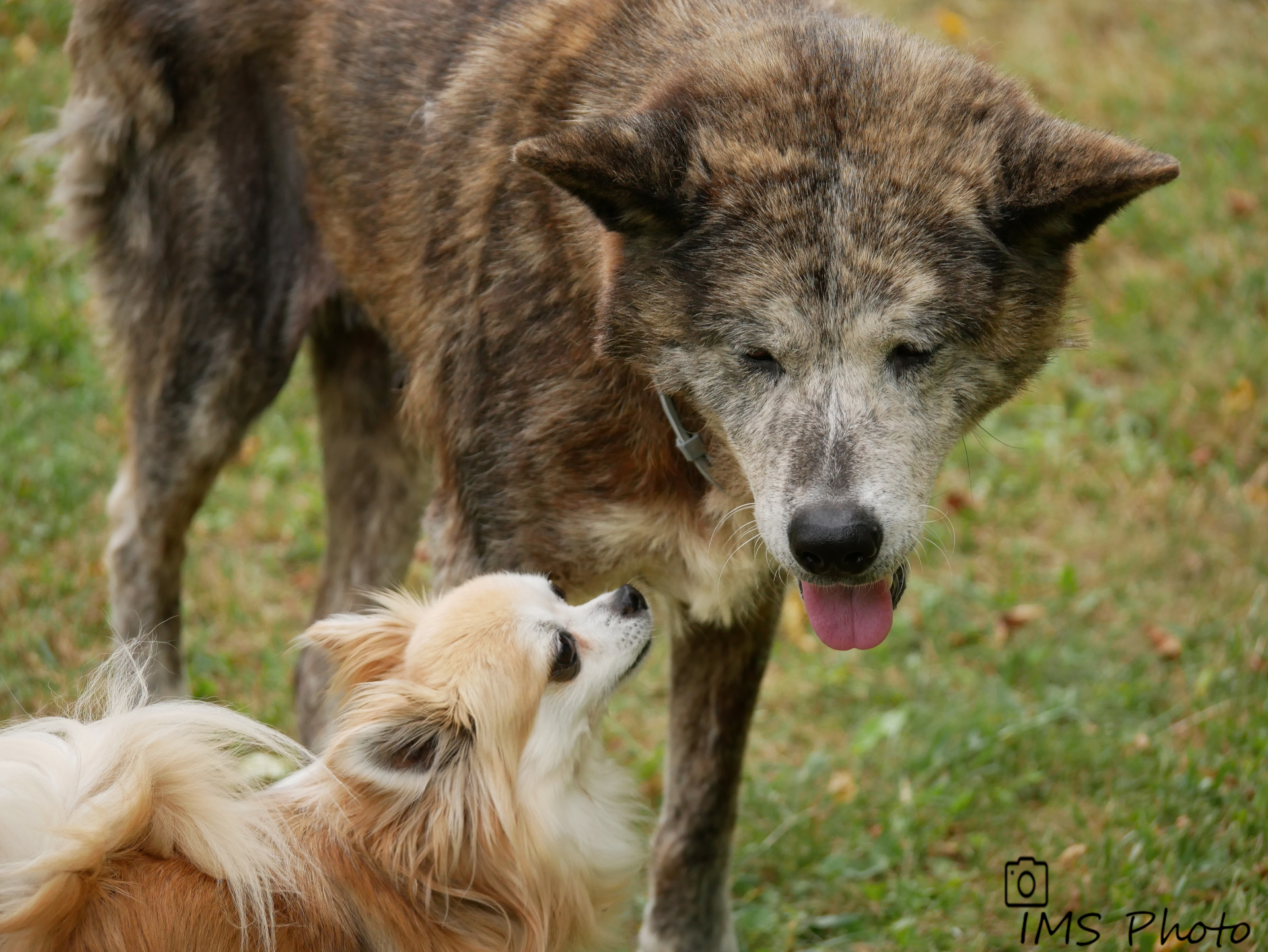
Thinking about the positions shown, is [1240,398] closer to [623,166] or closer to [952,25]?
[952,25]

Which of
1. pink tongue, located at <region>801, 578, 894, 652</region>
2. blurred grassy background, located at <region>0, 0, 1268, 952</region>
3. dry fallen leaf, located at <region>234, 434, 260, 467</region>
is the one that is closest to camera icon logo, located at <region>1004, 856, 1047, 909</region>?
blurred grassy background, located at <region>0, 0, 1268, 952</region>

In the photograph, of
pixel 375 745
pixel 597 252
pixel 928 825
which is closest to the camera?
pixel 375 745

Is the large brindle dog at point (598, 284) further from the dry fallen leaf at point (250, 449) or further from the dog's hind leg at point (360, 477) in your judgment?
the dry fallen leaf at point (250, 449)

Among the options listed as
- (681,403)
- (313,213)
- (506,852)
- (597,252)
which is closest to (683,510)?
(681,403)

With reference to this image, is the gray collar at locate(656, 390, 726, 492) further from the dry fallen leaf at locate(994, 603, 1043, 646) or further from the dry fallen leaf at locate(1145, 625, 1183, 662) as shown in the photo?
the dry fallen leaf at locate(1145, 625, 1183, 662)

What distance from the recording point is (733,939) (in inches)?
147

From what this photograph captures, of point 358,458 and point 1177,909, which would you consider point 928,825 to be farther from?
point 358,458

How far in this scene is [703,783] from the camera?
3.62 m

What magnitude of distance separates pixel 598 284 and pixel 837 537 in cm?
84

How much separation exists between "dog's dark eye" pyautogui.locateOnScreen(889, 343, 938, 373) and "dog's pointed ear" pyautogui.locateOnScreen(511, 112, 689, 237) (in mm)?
517

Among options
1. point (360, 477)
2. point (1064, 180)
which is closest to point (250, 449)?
point (360, 477)

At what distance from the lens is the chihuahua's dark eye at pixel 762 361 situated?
268 cm

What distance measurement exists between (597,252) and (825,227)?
22.4 inches

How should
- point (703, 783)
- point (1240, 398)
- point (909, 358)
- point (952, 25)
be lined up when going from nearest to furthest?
A: point (909, 358)
point (703, 783)
point (1240, 398)
point (952, 25)
